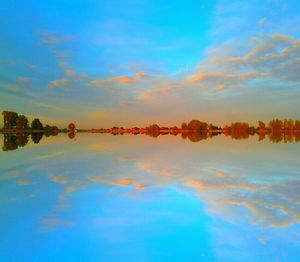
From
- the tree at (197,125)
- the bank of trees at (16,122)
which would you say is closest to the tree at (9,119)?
the bank of trees at (16,122)

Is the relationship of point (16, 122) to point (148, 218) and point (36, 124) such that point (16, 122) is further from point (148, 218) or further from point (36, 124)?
point (148, 218)

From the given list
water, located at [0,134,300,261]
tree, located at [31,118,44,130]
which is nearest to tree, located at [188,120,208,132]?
tree, located at [31,118,44,130]

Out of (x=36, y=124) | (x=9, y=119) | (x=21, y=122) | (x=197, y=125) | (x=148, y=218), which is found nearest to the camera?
(x=148, y=218)

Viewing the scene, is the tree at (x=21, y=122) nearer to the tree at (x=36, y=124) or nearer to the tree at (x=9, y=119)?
the tree at (x=9, y=119)

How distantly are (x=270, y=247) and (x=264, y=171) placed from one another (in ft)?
23.4

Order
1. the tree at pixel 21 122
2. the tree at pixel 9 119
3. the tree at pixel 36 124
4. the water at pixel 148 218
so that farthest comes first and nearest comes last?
the tree at pixel 36 124 < the tree at pixel 21 122 < the tree at pixel 9 119 < the water at pixel 148 218

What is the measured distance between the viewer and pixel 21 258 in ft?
12.6

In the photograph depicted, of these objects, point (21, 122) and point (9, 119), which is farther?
point (21, 122)

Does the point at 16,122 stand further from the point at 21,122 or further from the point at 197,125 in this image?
the point at 197,125

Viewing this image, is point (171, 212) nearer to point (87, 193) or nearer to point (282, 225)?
point (282, 225)

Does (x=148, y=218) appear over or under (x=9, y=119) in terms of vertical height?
under

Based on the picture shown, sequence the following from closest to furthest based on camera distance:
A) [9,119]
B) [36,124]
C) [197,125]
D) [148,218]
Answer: [148,218] → [9,119] → [36,124] → [197,125]

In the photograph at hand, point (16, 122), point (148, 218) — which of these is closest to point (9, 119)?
point (16, 122)

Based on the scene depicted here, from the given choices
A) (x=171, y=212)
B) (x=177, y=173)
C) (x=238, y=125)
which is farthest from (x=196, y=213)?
(x=238, y=125)
